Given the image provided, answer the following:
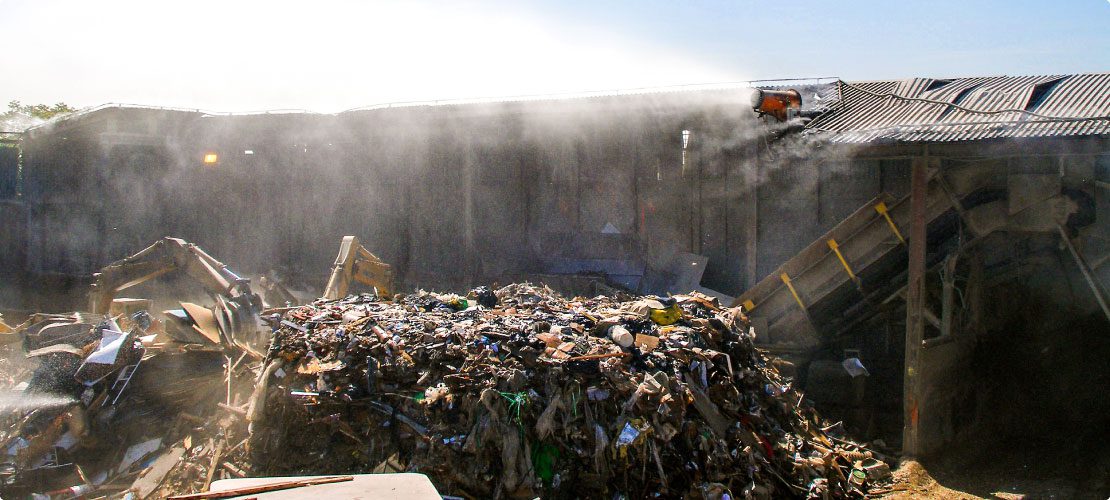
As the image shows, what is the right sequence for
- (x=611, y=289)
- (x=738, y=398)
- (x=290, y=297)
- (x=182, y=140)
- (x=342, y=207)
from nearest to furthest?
1. (x=738, y=398)
2. (x=611, y=289)
3. (x=290, y=297)
4. (x=342, y=207)
5. (x=182, y=140)

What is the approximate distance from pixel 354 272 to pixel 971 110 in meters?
7.78

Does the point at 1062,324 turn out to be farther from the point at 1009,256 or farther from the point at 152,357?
the point at 152,357

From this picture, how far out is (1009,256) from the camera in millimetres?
8062

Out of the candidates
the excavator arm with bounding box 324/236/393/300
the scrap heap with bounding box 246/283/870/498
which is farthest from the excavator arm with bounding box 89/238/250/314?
the scrap heap with bounding box 246/283/870/498


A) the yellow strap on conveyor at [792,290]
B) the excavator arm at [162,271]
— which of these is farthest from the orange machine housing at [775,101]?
the excavator arm at [162,271]

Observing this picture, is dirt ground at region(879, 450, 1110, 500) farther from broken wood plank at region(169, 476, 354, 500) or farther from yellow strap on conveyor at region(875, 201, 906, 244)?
broken wood plank at region(169, 476, 354, 500)

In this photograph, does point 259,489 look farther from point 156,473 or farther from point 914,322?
point 914,322

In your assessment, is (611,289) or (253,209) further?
(253,209)

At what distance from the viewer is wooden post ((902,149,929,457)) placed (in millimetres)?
6961

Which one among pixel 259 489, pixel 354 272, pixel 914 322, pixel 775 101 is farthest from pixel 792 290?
pixel 259 489

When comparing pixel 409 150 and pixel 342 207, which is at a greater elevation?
pixel 409 150

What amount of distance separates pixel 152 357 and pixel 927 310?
8552 millimetres

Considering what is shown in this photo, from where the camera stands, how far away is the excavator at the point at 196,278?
8.99m

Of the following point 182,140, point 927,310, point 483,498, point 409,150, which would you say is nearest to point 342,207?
point 409,150
